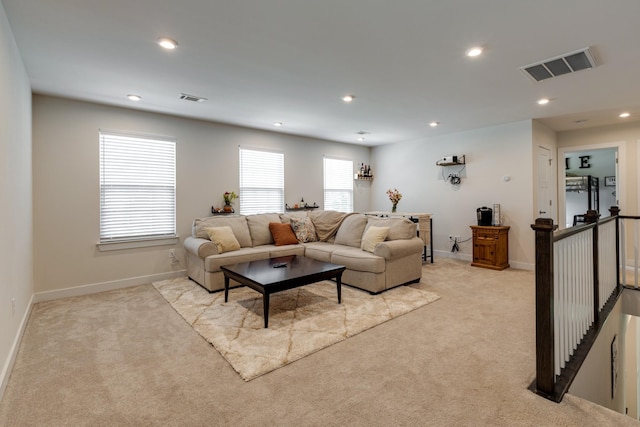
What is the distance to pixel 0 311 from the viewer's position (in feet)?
6.86

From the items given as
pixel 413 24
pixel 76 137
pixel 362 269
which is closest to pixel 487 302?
pixel 362 269

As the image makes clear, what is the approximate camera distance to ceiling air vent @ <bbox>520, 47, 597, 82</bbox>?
2.83m

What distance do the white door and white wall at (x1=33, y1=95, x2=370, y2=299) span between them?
5.39m

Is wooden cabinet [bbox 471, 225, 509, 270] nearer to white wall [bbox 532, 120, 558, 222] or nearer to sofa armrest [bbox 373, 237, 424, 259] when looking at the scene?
white wall [bbox 532, 120, 558, 222]

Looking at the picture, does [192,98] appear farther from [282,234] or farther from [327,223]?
[327,223]

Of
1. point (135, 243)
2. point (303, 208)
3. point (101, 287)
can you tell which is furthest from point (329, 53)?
point (101, 287)

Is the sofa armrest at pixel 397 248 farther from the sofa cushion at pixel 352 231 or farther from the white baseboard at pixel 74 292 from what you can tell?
the white baseboard at pixel 74 292

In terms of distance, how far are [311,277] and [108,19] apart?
2.69m

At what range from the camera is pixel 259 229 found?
5.16m

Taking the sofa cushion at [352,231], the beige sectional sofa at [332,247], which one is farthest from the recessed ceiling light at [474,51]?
the sofa cushion at [352,231]

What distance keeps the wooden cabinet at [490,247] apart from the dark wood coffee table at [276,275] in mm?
3184

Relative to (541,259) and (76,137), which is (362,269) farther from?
(76,137)

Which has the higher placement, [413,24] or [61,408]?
[413,24]

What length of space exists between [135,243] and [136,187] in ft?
2.64
